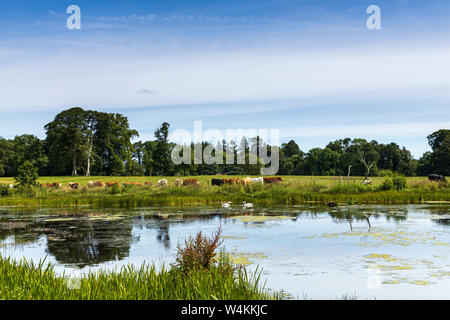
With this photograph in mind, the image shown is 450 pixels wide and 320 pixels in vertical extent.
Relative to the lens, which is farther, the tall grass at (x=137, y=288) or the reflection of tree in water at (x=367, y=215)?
the reflection of tree in water at (x=367, y=215)

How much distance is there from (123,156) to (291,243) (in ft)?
198

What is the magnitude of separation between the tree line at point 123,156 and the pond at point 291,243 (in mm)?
45754

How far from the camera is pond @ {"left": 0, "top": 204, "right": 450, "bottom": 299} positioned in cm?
850

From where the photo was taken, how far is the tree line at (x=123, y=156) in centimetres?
6619

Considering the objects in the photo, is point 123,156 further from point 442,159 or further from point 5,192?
point 442,159

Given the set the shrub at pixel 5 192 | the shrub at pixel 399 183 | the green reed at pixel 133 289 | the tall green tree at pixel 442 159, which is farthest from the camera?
the tall green tree at pixel 442 159

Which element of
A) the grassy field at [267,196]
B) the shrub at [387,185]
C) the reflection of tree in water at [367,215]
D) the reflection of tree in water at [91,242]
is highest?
the shrub at [387,185]

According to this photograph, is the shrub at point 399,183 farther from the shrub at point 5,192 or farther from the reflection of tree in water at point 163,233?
the shrub at point 5,192

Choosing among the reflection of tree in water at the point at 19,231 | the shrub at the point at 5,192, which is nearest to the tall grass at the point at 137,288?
the reflection of tree in water at the point at 19,231

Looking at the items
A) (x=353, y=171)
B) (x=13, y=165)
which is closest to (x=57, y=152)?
(x=13, y=165)

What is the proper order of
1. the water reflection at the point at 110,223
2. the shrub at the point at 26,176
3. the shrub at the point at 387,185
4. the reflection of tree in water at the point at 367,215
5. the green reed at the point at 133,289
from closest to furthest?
1. the green reed at the point at 133,289
2. the water reflection at the point at 110,223
3. the reflection of tree in water at the point at 367,215
4. the shrub at the point at 387,185
5. the shrub at the point at 26,176

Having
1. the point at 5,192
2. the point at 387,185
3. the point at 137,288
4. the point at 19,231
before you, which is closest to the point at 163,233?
the point at 19,231

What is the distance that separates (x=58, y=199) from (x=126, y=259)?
19.5 metres

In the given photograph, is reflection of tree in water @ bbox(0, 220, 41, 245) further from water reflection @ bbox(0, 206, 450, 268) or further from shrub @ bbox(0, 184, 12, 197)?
shrub @ bbox(0, 184, 12, 197)
